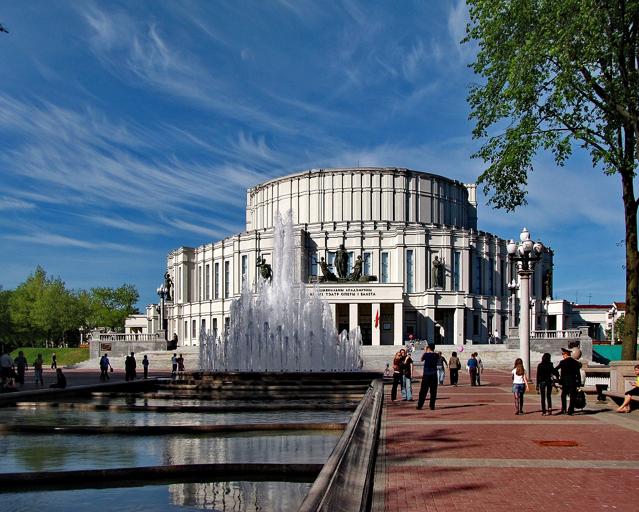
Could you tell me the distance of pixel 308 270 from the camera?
84.1 m

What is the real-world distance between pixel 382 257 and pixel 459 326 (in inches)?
474

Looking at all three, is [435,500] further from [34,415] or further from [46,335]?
[46,335]

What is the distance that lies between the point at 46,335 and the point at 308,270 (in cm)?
4523

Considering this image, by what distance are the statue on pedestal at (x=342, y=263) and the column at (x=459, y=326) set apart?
1273 cm

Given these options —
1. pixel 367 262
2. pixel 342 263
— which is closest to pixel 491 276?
pixel 367 262

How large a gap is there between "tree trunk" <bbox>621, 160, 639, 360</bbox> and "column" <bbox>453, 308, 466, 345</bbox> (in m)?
53.5

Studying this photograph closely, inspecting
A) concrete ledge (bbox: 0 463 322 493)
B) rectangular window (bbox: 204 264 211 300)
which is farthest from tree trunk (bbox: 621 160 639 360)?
rectangular window (bbox: 204 264 211 300)

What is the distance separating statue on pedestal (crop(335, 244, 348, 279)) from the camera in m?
79.2

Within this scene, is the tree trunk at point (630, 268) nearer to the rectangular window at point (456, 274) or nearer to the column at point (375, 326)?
the column at point (375, 326)

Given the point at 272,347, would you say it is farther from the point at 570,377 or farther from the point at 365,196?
the point at 365,196

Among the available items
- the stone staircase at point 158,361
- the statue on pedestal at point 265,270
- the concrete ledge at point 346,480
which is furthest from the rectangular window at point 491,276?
the concrete ledge at point 346,480

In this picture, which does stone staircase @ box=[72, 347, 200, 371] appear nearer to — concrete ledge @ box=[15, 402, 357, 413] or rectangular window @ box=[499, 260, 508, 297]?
concrete ledge @ box=[15, 402, 357, 413]

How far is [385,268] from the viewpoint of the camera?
82.7 m

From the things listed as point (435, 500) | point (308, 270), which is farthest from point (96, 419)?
point (308, 270)
